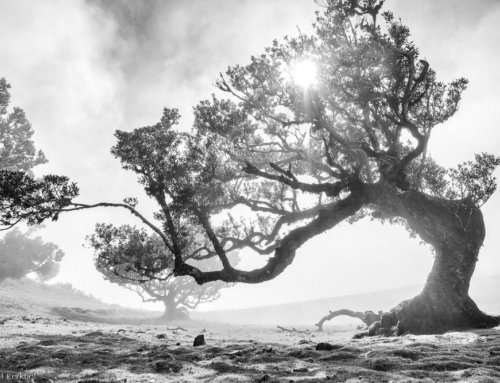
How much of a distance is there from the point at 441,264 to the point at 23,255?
161 feet

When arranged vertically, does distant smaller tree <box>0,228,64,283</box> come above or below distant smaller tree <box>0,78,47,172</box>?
below

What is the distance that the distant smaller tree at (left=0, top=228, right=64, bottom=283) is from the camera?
39.2 m

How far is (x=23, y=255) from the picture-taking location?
4047cm

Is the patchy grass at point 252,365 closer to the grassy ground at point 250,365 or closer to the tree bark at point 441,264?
the grassy ground at point 250,365

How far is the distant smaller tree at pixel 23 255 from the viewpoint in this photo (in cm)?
3916

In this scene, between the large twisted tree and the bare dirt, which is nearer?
the bare dirt

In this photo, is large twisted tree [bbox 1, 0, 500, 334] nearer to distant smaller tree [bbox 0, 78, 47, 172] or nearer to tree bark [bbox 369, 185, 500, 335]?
tree bark [bbox 369, 185, 500, 335]

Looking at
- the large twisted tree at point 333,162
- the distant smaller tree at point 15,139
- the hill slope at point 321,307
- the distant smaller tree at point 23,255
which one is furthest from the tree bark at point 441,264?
the hill slope at point 321,307

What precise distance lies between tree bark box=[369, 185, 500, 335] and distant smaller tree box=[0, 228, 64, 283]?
151 feet

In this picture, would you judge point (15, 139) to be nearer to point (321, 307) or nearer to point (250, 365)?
point (250, 365)

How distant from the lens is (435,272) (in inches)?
470

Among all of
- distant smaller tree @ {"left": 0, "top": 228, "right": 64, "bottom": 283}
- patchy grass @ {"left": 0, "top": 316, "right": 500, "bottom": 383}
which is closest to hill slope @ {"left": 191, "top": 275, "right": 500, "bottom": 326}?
distant smaller tree @ {"left": 0, "top": 228, "right": 64, "bottom": 283}

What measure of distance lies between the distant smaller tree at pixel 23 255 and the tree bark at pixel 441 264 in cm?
4617

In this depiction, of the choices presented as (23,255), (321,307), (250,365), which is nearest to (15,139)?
(23,255)
